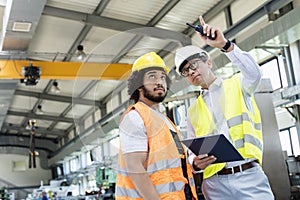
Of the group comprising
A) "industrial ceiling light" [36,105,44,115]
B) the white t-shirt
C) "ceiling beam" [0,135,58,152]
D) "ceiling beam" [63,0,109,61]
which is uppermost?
"ceiling beam" [63,0,109,61]

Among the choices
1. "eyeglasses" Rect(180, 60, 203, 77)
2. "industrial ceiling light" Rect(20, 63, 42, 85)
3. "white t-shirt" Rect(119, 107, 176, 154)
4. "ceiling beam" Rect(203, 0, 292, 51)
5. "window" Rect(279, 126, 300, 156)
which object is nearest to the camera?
"white t-shirt" Rect(119, 107, 176, 154)

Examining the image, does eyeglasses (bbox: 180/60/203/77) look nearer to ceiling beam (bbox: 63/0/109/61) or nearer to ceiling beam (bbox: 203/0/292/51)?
ceiling beam (bbox: 203/0/292/51)

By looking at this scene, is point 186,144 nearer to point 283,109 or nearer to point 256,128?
point 256,128

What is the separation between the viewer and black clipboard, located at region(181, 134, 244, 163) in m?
1.24

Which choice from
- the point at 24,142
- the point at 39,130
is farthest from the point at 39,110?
the point at 24,142

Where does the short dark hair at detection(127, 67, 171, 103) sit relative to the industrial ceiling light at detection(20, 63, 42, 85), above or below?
below

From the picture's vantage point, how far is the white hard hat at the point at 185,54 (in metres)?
1.29

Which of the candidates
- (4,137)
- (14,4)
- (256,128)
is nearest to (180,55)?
(256,128)

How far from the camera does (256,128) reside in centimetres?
160

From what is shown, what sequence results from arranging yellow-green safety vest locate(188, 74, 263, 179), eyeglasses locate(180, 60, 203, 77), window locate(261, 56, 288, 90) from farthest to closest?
window locate(261, 56, 288, 90)
yellow-green safety vest locate(188, 74, 263, 179)
eyeglasses locate(180, 60, 203, 77)

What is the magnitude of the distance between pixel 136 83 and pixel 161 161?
251 mm

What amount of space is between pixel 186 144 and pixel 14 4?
4.83 metres

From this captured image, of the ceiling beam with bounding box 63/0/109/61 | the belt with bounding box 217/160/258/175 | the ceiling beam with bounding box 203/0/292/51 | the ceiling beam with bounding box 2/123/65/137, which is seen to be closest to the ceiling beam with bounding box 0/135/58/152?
the ceiling beam with bounding box 2/123/65/137

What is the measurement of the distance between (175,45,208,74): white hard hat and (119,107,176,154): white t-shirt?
22 cm
